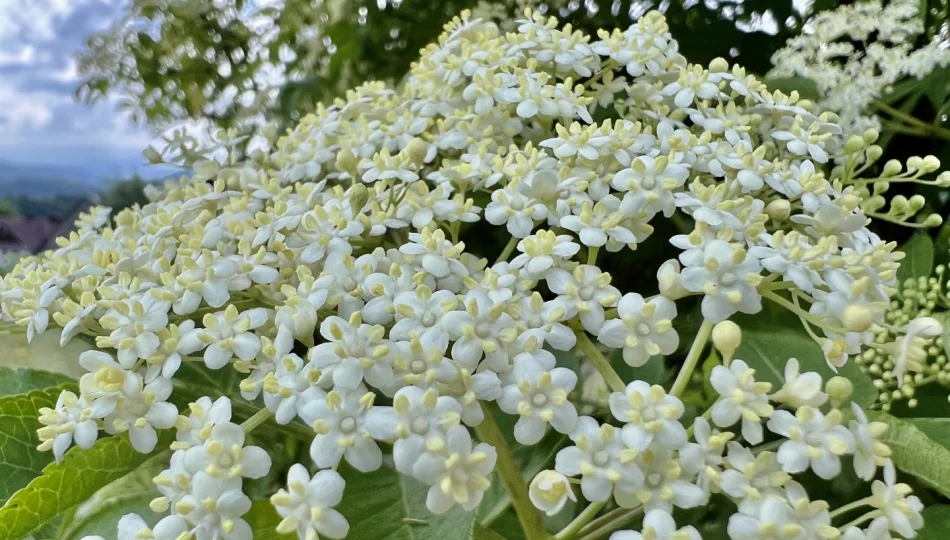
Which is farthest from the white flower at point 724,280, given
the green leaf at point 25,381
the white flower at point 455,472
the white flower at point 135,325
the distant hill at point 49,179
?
the distant hill at point 49,179

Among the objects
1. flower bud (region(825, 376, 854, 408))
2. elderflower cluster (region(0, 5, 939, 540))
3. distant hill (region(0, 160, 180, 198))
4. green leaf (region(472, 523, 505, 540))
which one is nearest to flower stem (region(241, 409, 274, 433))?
elderflower cluster (region(0, 5, 939, 540))

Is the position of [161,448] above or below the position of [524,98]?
below

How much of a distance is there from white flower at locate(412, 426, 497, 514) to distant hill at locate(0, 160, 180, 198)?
0.99 meters

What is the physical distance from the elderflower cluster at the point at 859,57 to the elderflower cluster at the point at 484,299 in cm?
14

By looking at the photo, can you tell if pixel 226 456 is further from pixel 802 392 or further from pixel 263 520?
pixel 802 392

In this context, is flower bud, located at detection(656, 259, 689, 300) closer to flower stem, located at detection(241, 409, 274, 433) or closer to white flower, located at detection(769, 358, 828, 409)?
white flower, located at detection(769, 358, 828, 409)

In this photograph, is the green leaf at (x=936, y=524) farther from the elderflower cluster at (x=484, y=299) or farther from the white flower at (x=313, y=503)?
the white flower at (x=313, y=503)

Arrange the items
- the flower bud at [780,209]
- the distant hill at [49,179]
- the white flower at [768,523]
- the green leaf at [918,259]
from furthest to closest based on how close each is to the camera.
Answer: the distant hill at [49,179]
the green leaf at [918,259]
the flower bud at [780,209]
the white flower at [768,523]

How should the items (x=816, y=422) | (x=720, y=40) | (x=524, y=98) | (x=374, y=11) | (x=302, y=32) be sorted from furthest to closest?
1. (x=302, y=32)
2. (x=374, y=11)
3. (x=720, y=40)
4. (x=524, y=98)
5. (x=816, y=422)

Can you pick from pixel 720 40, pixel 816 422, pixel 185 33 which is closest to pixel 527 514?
pixel 816 422

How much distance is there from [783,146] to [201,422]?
1.11 feet

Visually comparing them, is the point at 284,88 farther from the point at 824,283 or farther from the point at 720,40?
the point at 824,283

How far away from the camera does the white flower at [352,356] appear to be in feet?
0.83

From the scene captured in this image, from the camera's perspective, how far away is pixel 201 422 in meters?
0.27
